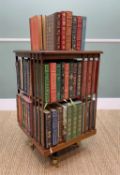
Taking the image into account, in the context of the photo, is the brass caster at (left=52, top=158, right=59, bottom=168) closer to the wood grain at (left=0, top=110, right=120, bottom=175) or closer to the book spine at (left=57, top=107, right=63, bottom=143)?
the wood grain at (left=0, top=110, right=120, bottom=175)

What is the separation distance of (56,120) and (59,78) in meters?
0.30

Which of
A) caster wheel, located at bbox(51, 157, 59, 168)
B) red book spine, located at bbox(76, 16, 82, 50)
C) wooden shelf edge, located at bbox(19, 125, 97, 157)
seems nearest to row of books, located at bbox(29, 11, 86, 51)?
red book spine, located at bbox(76, 16, 82, 50)

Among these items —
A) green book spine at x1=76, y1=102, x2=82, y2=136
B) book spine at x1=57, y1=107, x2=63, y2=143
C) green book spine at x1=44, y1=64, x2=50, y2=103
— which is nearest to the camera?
green book spine at x1=44, y1=64, x2=50, y2=103

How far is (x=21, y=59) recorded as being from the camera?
136cm

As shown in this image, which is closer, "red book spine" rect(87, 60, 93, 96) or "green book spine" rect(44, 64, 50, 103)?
"green book spine" rect(44, 64, 50, 103)

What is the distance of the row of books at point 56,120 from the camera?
115cm

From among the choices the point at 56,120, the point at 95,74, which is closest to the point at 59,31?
the point at 95,74

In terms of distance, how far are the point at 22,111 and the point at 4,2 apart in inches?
57.2

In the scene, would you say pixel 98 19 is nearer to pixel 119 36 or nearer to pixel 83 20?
pixel 119 36

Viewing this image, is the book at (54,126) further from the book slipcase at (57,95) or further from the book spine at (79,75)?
the book spine at (79,75)

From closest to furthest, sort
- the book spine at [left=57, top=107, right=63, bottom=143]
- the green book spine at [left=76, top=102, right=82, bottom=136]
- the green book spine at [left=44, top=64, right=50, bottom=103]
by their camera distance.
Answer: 1. the green book spine at [left=44, top=64, right=50, bottom=103]
2. the book spine at [left=57, top=107, right=63, bottom=143]
3. the green book spine at [left=76, top=102, right=82, bottom=136]

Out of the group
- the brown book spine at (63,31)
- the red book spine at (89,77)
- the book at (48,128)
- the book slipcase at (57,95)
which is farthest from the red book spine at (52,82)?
the red book spine at (89,77)

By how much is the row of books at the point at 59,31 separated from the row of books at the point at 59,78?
139mm

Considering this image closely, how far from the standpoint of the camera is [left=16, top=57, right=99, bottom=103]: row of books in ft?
3.64
